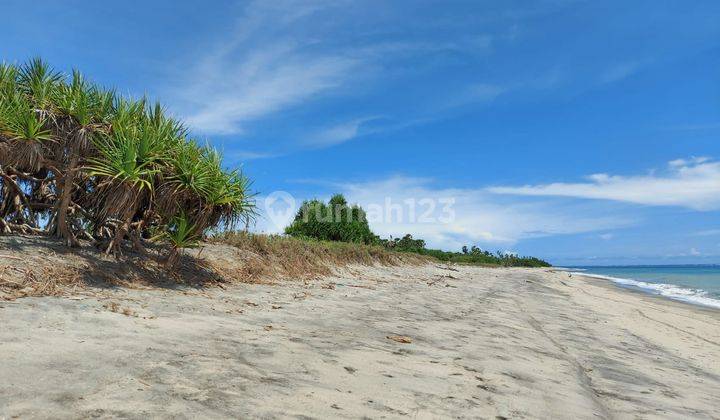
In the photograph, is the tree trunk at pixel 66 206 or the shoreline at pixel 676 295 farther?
the shoreline at pixel 676 295

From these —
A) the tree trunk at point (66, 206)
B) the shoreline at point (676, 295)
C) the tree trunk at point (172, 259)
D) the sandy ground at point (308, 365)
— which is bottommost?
the shoreline at point (676, 295)

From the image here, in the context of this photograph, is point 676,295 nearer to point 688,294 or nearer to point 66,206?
point 688,294

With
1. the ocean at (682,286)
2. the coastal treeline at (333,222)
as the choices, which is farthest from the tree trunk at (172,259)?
the coastal treeline at (333,222)

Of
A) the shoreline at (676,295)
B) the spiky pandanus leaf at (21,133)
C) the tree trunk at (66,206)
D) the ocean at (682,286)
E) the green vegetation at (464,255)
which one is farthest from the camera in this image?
the green vegetation at (464,255)

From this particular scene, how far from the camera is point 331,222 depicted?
43.9m

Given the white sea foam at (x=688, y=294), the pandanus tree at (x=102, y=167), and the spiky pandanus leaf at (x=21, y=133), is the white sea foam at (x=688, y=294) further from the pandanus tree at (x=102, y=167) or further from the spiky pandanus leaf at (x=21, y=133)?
the spiky pandanus leaf at (x=21, y=133)

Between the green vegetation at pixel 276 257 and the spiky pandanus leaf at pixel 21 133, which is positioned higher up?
the spiky pandanus leaf at pixel 21 133

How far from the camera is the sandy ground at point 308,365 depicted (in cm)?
303

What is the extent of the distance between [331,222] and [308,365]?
1566 inches

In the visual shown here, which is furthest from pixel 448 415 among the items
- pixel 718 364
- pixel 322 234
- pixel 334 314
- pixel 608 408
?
pixel 322 234

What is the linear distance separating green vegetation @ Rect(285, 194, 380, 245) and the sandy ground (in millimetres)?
34902

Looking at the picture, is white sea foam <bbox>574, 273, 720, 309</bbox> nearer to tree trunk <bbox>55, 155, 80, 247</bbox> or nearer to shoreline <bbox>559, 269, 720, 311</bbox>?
shoreline <bbox>559, 269, 720, 311</bbox>

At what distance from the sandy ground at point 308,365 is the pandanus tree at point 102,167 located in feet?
7.18

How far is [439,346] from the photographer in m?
5.66
